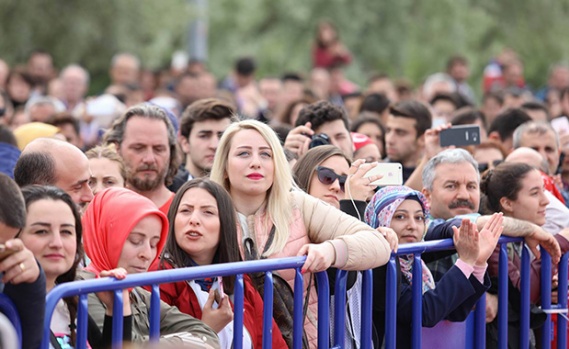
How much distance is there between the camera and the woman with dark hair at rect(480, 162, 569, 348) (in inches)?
269

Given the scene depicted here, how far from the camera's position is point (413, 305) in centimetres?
602

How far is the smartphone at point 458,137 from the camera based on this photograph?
8.08m

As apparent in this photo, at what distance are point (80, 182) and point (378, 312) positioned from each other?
1752 millimetres

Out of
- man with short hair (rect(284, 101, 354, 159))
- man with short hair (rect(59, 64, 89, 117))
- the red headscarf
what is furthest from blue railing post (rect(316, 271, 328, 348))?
man with short hair (rect(59, 64, 89, 117))

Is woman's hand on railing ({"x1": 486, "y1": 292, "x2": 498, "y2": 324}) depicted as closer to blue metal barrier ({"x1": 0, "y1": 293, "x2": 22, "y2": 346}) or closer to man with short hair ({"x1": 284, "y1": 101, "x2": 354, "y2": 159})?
man with short hair ({"x1": 284, "y1": 101, "x2": 354, "y2": 159})

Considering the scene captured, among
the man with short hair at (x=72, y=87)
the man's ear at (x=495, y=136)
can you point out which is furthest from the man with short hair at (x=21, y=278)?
the man with short hair at (x=72, y=87)

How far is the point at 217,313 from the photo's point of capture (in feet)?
17.3

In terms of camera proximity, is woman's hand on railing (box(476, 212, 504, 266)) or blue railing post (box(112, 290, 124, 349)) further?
woman's hand on railing (box(476, 212, 504, 266))

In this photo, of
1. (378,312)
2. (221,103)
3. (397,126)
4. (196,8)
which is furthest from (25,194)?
(196,8)

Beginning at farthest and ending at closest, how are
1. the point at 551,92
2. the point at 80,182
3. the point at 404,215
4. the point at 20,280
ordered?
1. the point at 551,92
2. the point at 404,215
3. the point at 80,182
4. the point at 20,280

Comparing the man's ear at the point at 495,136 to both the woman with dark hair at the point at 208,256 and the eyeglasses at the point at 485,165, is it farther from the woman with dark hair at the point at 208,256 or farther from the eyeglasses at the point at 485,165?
the woman with dark hair at the point at 208,256

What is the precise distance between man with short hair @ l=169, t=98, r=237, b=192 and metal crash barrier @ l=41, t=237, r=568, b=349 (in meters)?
2.52

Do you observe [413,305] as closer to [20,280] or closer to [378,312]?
[378,312]

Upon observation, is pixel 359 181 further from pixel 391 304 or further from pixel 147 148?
pixel 147 148
